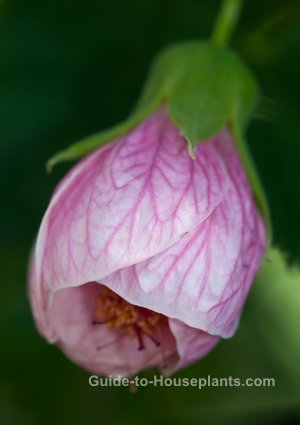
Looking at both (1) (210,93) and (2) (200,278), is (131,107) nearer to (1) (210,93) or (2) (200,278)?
(1) (210,93)

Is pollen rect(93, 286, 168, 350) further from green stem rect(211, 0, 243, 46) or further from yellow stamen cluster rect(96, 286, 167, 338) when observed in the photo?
green stem rect(211, 0, 243, 46)

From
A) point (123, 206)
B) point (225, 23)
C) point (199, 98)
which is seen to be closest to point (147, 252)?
point (123, 206)

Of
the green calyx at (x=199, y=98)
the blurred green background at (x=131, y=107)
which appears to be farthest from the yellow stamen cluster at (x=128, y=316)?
the blurred green background at (x=131, y=107)

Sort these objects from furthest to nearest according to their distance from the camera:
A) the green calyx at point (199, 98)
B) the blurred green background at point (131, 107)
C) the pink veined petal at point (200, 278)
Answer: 1. the blurred green background at point (131, 107)
2. the green calyx at point (199, 98)
3. the pink veined petal at point (200, 278)

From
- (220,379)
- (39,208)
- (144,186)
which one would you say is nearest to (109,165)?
(144,186)

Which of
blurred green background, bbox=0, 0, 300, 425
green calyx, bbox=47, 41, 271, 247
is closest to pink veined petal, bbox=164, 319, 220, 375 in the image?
green calyx, bbox=47, 41, 271, 247

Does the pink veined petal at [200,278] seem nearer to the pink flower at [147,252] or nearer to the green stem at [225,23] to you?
the pink flower at [147,252]
